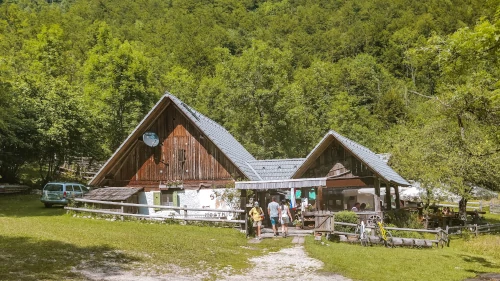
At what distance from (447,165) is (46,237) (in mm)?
26371

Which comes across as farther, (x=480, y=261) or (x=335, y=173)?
(x=335, y=173)

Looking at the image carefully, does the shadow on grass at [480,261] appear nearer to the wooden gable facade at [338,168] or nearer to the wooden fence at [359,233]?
the wooden fence at [359,233]

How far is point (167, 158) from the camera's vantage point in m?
29.4

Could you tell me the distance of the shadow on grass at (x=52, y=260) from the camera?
11.9m

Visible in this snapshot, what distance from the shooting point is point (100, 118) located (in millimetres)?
44875

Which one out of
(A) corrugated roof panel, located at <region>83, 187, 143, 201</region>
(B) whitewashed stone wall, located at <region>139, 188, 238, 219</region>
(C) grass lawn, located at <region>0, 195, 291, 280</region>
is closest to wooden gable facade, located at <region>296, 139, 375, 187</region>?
(B) whitewashed stone wall, located at <region>139, 188, 238, 219</region>

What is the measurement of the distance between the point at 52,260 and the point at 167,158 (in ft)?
52.9

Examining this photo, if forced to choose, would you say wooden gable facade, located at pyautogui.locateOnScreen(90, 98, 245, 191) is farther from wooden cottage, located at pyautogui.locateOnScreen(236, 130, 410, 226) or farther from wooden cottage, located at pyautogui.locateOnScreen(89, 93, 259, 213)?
wooden cottage, located at pyautogui.locateOnScreen(236, 130, 410, 226)

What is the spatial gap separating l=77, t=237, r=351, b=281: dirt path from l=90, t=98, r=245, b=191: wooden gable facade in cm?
1177

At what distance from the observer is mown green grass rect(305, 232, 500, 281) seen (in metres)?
14.7

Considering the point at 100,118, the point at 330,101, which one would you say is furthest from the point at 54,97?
the point at 330,101

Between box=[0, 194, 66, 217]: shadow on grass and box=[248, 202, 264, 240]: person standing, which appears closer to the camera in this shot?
box=[248, 202, 264, 240]: person standing

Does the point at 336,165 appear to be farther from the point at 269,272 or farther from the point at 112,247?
the point at 112,247

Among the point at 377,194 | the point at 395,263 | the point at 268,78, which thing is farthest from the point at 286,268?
the point at 268,78
